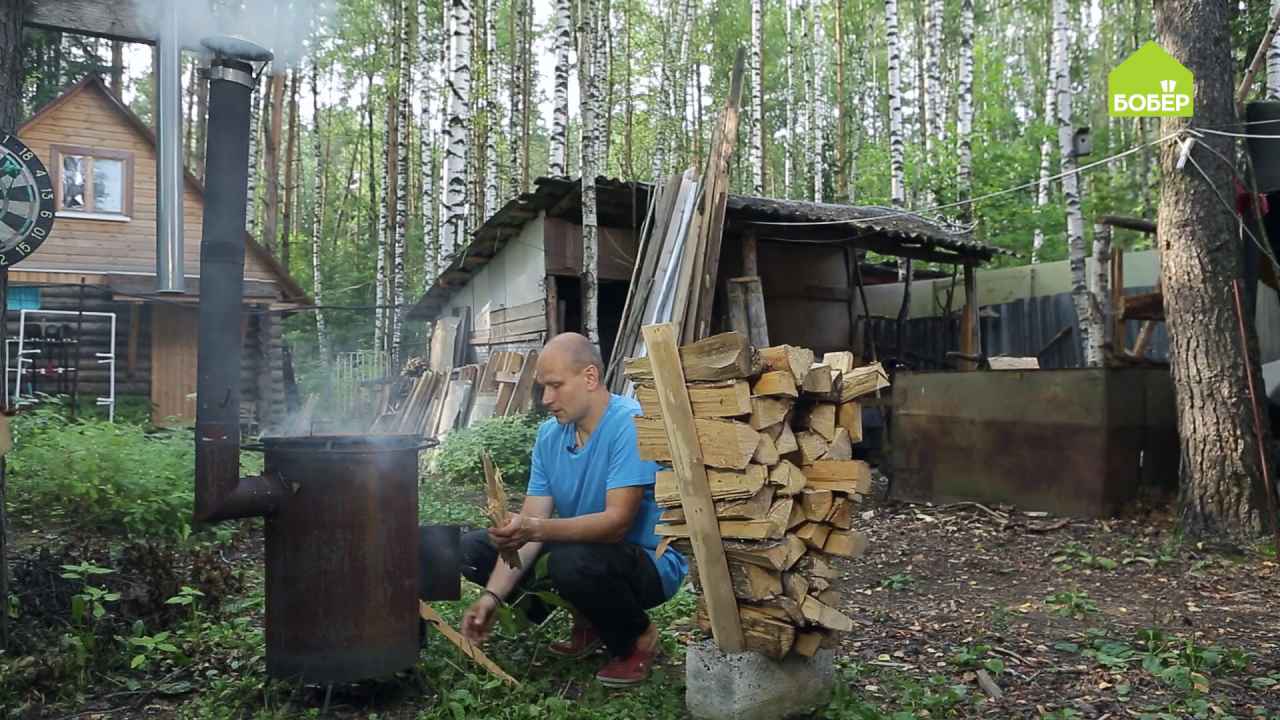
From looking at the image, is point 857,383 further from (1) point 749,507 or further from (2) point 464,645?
(2) point 464,645

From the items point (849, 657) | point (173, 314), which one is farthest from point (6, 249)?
point (173, 314)

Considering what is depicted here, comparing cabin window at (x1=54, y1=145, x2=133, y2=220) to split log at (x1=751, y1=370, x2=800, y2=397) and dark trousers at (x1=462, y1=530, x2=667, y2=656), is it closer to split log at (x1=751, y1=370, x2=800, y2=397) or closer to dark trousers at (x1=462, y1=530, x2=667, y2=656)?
dark trousers at (x1=462, y1=530, x2=667, y2=656)

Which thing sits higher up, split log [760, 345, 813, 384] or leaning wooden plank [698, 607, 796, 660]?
split log [760, 345, 813, 384]

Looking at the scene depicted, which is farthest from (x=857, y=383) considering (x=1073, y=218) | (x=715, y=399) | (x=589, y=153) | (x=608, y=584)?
(x=1073, y=218)

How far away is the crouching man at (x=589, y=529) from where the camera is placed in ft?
10.6

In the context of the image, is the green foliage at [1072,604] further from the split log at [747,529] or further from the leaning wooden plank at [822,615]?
the split log at [747,529]

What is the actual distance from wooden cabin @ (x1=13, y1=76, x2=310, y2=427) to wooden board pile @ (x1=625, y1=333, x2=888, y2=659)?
43.4ft

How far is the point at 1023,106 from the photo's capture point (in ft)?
102

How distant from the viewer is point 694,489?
3086mm

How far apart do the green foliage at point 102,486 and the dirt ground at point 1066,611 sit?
4.24m

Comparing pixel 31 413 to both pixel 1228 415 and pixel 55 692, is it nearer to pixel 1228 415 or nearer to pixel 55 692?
pixel 55 692

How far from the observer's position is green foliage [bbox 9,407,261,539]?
5.86 metres

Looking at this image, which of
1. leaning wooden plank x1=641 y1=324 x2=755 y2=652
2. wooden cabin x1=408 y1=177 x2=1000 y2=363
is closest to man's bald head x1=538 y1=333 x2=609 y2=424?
leaning wooden plank x1=641 y1=324 x2=755 y2=652

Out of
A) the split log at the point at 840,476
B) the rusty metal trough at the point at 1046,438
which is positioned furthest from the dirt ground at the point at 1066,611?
the split log at the point at 840,476
